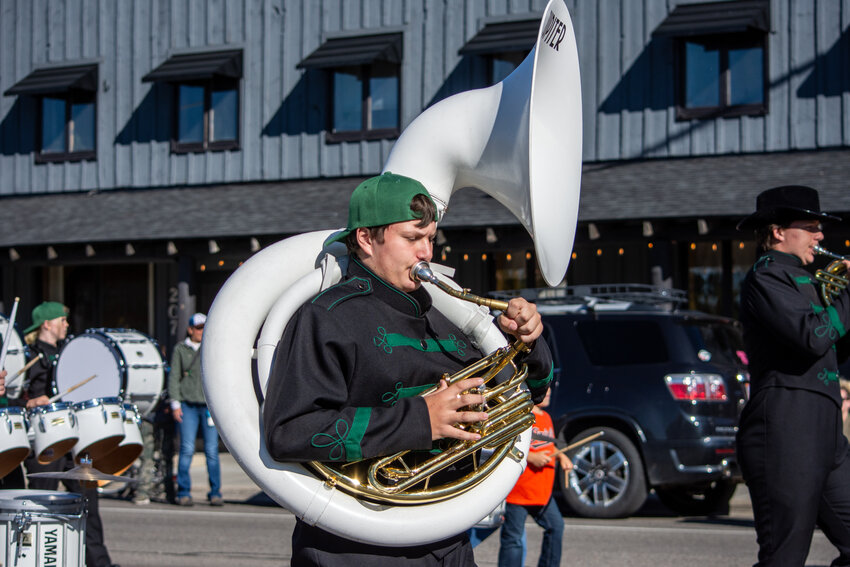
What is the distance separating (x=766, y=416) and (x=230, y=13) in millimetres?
15921

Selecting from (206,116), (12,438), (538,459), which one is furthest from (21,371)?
(206,116)

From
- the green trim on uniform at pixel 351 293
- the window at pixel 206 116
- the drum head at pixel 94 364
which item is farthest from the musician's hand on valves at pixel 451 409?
the window at pixel 206 116

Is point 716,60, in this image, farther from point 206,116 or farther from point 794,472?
point 794,472

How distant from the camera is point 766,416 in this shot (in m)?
5.10

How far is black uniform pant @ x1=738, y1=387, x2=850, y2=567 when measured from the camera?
4934 millimetres

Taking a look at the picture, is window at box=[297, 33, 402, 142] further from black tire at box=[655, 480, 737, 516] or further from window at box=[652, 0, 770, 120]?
black tire at box=[655, 480, 737, 516]

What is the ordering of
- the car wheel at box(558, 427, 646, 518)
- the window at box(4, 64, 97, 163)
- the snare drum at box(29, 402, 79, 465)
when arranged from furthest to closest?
the window at box(4, 64, 97, 163)
the car wheel at box(558, 427, 646, 518)
the snare drum at box(29, 402, 79, 465)

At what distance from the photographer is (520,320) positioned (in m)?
3.51

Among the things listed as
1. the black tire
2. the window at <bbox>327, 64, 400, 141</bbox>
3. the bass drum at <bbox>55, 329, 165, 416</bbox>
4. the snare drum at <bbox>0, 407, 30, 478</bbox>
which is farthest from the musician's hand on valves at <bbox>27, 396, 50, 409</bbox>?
the window at <bbox>327, 64, 400, 141</bbox>

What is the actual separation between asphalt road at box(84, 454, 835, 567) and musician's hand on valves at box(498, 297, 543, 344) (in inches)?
212

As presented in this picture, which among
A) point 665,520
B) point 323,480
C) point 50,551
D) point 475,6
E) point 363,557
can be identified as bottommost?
point 665,520

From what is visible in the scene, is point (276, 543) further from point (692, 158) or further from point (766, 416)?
point (692, 158)

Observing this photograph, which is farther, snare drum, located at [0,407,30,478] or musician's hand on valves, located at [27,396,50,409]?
musician's hand on valves, located at [27,396,50,409]

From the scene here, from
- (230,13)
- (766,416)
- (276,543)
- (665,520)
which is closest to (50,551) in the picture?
(766,416)
